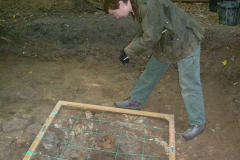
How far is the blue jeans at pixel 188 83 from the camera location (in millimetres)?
2414

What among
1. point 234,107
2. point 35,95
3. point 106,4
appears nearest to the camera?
point 106,4

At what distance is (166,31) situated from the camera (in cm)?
226

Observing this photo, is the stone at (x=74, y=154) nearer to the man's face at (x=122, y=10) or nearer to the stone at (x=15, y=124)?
the stone at (x=15, y=124)

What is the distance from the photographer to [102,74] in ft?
13.7

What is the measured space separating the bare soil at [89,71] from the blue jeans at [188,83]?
0.37 metres

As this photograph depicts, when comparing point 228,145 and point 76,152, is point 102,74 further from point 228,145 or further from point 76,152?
point 228,145

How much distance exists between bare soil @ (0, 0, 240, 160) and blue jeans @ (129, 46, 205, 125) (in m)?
0.37

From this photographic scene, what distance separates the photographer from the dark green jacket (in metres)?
2.08

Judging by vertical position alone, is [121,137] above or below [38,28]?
below

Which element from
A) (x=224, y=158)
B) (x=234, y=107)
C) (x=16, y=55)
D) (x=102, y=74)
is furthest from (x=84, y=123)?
(x=16, y=55)

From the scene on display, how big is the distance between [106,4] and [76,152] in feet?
5.37

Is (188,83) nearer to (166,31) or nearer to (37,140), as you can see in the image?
(166,31)

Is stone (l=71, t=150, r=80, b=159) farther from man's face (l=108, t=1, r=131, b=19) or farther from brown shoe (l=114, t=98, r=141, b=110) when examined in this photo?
man's face (l=108, t=1, r=131, b=19)

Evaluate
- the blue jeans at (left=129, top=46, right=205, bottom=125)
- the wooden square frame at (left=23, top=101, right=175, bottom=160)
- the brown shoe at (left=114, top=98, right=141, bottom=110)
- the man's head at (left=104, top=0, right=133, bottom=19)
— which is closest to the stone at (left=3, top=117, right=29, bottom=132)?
the wooden square frame at (left=23, top=101, right=175, bottom=160)
